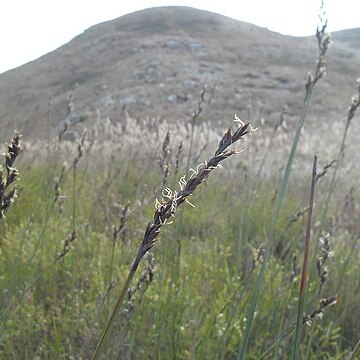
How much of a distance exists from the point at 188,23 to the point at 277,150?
34695 mm

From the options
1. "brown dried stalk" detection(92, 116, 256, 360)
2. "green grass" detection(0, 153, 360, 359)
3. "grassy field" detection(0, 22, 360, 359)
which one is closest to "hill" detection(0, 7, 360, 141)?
"green grass" detection(0, 153, 360, 359)

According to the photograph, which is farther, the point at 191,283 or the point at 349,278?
the point at 349,278

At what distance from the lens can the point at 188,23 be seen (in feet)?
130

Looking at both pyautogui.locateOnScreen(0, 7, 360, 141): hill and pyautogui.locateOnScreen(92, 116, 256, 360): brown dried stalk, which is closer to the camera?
pyautogui.locateOnScreen(92, 116, 256, 360): brown dried stalk

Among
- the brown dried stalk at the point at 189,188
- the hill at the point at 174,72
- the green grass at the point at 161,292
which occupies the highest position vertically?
the hill at the point at 174,72

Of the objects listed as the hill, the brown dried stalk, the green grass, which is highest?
the hill

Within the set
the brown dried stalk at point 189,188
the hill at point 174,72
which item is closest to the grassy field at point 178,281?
the brown dried stalk at point 189,188

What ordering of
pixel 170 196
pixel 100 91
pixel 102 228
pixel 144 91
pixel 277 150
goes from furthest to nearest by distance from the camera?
pixel 100 91, pixel 144 91, pixel 277 150, pixel 102 228, pixel 170 196

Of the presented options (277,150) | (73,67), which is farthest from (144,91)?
(277,150)

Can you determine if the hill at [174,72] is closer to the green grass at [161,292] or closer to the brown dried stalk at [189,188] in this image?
the green grass at [161,292]

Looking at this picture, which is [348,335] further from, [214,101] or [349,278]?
[214,101]

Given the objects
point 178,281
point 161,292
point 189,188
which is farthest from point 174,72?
point 189,188

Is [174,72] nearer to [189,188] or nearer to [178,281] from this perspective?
[178,281]

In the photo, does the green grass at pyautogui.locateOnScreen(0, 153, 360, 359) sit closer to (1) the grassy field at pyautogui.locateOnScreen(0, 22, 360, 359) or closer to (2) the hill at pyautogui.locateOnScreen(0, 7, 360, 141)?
(1) the grassy field at pyautogui.locateOnScreen(0, 22, 360, 359)
